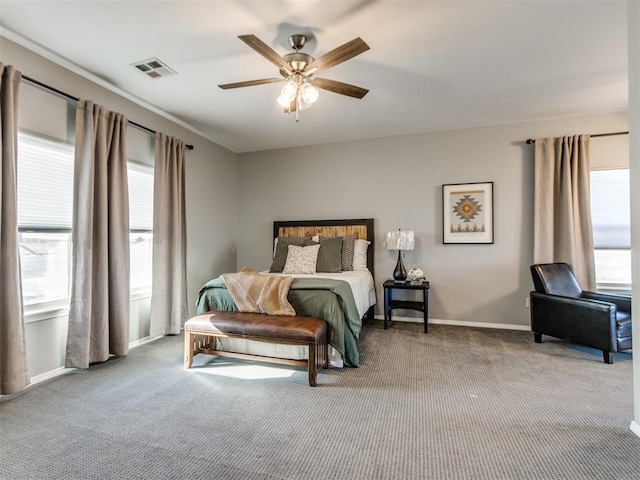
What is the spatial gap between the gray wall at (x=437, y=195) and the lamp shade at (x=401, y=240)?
0.34 meters

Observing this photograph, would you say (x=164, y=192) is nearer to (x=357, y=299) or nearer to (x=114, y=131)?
(x=114, y=131)

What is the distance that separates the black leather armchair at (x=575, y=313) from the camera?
2.87m

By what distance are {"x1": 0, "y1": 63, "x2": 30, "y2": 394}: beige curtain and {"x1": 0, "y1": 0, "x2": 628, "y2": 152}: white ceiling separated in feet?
1.93

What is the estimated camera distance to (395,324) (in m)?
4.34

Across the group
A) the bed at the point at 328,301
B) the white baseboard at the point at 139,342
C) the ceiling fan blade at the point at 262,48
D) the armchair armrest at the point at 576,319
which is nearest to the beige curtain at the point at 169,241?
the white baseboard at the point at 139,342

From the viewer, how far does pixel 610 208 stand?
3764 millimetres

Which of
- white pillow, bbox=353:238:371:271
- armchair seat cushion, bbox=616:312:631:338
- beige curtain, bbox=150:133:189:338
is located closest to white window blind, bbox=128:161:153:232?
beige curtain, bbox=150:133:189:338

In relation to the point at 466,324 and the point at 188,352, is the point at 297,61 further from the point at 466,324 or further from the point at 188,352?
the point at 466,324

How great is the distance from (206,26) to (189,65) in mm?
598

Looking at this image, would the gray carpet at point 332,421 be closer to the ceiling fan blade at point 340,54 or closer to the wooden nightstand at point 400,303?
the wooden nightstand at point 400,303

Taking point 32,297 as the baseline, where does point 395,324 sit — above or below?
below

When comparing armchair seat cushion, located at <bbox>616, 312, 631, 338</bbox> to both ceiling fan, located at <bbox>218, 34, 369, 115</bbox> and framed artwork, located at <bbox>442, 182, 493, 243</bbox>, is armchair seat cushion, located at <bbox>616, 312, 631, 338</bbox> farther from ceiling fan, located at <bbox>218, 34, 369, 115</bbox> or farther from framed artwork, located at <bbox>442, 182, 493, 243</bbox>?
ceiling fan, located at <bbox>218, 34, 369, 115</bbox>

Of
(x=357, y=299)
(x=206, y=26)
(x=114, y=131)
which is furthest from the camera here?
(x=357, y=299)

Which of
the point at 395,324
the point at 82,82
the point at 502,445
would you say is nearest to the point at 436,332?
the point at 395,324
